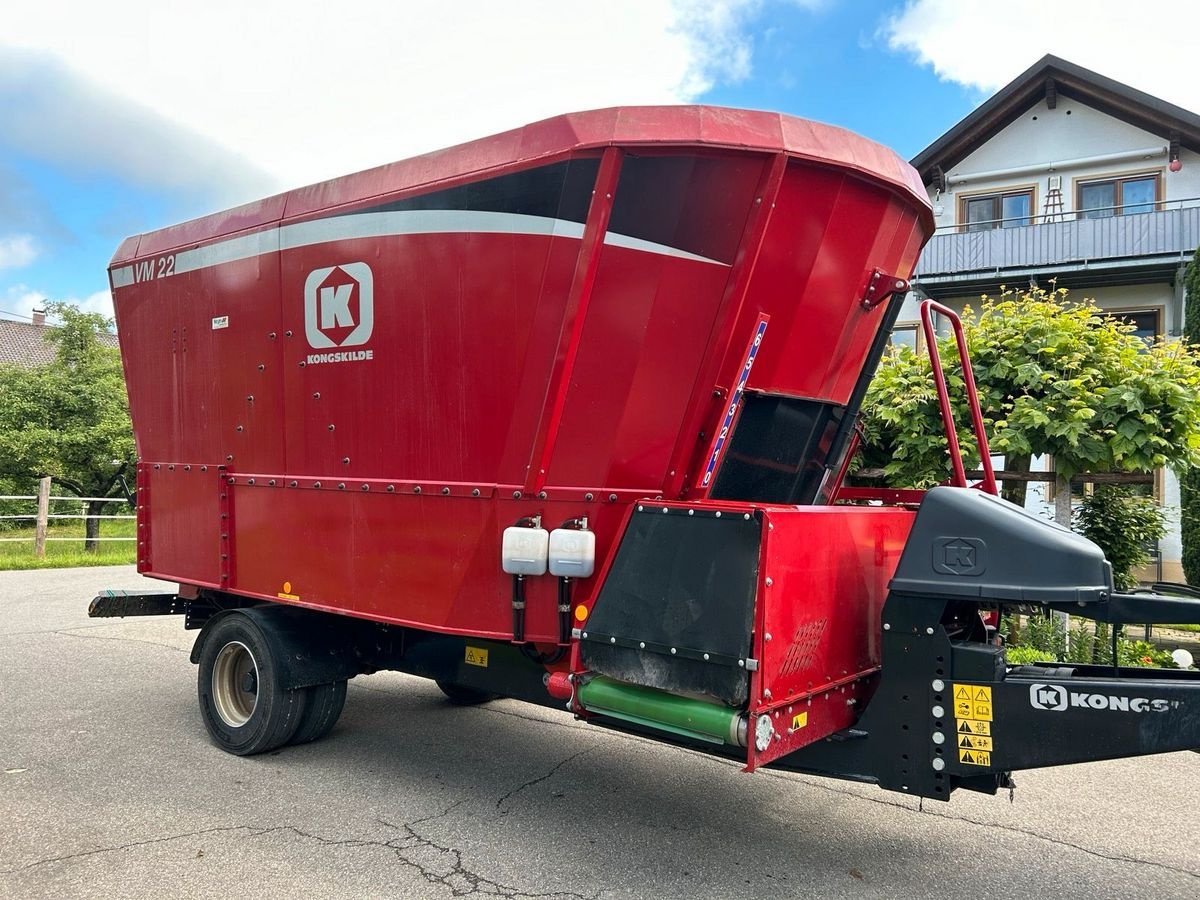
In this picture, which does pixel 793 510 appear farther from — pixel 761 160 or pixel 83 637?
pixel 83 637

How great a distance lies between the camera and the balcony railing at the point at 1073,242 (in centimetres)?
1520

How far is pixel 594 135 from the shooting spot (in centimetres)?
351

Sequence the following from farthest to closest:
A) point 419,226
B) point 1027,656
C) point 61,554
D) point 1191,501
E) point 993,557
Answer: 1. point 61,554
2. point 1191,501
3. point 1027,656
4. point 419,226
5. point 993,557

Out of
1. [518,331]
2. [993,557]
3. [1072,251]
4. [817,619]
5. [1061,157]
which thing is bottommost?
[817,619]

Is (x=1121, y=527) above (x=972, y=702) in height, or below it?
above

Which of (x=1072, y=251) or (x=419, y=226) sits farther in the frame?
(x=1072, y=251)

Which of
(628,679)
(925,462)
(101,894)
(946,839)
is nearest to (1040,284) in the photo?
(925,462)

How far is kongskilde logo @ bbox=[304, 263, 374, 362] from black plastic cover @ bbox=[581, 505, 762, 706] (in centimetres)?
185

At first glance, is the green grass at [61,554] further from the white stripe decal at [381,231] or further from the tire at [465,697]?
the white stripe decal at [381,231]

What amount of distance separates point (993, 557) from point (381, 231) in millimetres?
3106

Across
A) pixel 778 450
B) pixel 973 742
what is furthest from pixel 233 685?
pixel 973 742

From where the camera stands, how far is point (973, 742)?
3.17 meters

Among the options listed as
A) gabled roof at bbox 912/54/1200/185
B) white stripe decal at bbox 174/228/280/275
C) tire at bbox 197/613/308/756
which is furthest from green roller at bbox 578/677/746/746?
gabled roof at bbox 912/54/1200/185

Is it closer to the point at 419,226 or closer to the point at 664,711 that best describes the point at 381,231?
the point at 419,226
